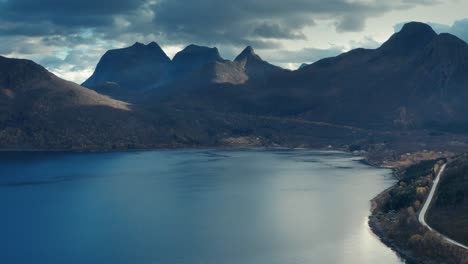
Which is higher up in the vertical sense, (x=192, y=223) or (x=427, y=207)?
(x=427, y=207)

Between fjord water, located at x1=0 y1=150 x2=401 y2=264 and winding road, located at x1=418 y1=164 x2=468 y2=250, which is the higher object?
winding road, located at x1=418 y1=164 x2=468 y2=250

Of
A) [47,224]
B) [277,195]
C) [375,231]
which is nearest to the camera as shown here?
[375,231]

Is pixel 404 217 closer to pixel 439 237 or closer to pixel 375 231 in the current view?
pixel 375 231

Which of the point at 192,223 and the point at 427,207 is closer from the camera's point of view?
the point at 427,207

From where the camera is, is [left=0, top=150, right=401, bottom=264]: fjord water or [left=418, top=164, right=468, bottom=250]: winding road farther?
[left=0, top=150, right=401, bottom=264]: fjord water

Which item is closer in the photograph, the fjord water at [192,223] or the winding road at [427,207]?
the winding road at [427,207]

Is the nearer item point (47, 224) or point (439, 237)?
point (439, 237)

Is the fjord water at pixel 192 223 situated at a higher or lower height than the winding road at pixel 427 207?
lower

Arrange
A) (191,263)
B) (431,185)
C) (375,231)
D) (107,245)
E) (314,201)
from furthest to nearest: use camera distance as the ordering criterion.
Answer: (314,201), (431,185), (375,231), (107,245), (191,263)

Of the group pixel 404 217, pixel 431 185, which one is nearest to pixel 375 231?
pixel 404 217
